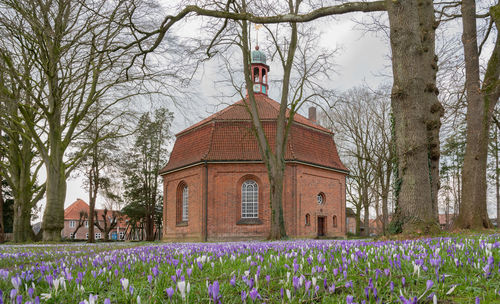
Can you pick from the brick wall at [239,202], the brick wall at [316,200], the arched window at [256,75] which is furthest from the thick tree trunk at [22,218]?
the arched window at [256,75]

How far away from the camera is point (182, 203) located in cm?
3550

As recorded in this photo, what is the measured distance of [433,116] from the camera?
36.7 ft

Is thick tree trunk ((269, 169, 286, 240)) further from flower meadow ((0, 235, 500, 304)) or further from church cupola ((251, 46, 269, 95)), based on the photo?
church cupola ((251, 46, 269, 95))

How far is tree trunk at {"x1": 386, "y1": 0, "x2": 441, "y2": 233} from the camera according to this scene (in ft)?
31.6

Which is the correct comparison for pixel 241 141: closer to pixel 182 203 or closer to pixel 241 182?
pixel 241 182

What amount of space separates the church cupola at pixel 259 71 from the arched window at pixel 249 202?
12.1 meters

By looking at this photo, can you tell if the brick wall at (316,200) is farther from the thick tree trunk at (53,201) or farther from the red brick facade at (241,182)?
the thick tree trunk at (53,201)

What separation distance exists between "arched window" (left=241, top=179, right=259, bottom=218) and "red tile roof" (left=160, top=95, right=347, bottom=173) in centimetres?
275

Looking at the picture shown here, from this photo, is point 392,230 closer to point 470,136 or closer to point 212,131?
→ point 470,136

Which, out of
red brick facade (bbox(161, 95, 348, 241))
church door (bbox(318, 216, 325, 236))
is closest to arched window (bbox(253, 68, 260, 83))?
red brick facade (bbox(161, 95, 348, 241))

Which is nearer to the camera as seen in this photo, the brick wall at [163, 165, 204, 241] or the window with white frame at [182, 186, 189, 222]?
the brick wall at [163, 165, 204, 241]

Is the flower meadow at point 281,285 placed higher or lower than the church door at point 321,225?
higher

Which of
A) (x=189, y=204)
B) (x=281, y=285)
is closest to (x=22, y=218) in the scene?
(x=189, y=204)

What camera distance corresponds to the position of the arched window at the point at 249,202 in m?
32.1
